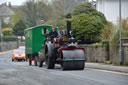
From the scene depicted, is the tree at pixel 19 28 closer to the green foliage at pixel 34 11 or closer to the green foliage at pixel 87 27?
the green foliage at pixel 34 11

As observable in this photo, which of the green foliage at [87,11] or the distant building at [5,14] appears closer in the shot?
the green foliage at [87,11]

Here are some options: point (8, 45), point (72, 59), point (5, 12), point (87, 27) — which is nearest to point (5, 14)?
point (5, 12)

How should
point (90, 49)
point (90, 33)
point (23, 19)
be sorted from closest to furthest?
point (90, 49)
point (90, 33)
point (23, 19)

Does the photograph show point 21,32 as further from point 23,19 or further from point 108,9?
point 108,9

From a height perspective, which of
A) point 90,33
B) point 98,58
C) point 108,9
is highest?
point 108,9

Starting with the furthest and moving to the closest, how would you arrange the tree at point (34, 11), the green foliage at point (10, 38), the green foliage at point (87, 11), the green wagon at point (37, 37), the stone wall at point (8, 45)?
1. the green foliage at point (10, 38)
2. the tree at point (34, 11)
3. the stone wall at point (8, 45)
4. the green foliage at point (87, 11)
5. the green wagon at point (37, 37)

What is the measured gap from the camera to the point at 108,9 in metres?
51.4

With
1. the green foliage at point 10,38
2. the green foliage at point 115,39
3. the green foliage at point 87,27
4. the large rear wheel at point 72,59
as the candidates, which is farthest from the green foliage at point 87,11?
the green foliage at point 10,38

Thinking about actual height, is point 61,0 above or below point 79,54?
above

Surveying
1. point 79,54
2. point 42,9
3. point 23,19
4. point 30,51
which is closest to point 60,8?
point 42,9

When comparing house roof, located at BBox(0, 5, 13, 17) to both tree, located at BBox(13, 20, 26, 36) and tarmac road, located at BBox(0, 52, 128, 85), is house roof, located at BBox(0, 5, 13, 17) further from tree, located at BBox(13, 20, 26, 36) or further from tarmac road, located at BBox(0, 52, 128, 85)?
tarmac road, located at BBox(0, 52, 128, 85)

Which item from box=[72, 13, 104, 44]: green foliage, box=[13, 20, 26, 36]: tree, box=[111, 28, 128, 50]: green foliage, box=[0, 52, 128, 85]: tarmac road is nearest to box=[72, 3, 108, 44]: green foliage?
box=[72, 13, 104, 44]: green foliage

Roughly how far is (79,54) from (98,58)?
30.3 feet

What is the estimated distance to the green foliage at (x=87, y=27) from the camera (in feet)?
110
